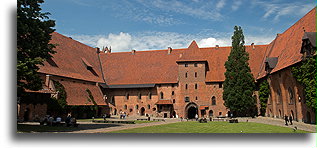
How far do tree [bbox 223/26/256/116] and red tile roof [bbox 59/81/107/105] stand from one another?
20.2m

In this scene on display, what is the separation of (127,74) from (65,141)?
35999mm

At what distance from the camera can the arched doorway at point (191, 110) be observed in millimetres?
48531

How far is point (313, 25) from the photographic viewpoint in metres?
29.2

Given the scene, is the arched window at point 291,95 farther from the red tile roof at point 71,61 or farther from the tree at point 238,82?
the red tile roof at point 71,61

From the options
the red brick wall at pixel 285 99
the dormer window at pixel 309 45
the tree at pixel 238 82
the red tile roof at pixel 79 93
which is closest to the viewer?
the dormer window at pixel 309 45

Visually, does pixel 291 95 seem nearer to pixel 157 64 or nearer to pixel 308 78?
pixel 308 78

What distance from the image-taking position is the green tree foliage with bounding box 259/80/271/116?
40188 millimetres

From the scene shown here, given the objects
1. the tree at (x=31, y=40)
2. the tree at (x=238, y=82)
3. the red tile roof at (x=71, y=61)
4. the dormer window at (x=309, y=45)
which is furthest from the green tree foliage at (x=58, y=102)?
the dormer window at (x=309, y=45)

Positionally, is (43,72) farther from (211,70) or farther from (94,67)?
(211,70)

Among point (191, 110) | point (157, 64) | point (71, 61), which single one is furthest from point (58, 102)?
point (191, 110)

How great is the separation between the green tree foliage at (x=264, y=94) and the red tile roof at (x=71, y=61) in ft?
88.5

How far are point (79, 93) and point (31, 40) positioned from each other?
2193 cm

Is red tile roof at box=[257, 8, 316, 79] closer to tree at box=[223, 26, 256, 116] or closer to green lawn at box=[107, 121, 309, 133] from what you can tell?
tree at box=[223, 26, 256, 116]

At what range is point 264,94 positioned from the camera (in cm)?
4066
